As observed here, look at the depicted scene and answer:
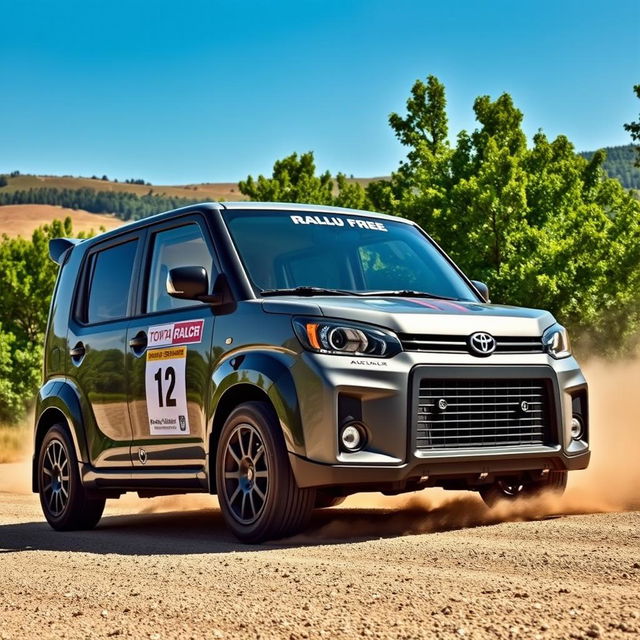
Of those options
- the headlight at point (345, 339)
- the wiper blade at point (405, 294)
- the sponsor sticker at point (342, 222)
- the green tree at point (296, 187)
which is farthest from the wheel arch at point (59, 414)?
the green tree at point (296, 187)

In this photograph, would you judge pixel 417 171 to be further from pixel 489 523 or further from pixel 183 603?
pixel 183 603

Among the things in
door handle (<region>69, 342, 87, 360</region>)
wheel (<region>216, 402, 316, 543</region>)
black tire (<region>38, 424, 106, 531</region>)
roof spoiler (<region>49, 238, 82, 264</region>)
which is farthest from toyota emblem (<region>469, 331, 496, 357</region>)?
roof spoiler (<region>49, 238, 82, 264</region>)

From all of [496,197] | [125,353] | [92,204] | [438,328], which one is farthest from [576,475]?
[92,204]

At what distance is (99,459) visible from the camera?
904cm

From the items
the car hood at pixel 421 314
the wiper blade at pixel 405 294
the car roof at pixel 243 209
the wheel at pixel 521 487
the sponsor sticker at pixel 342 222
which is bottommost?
the wheel at pixel 521 487

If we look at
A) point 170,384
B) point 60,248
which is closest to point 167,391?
point 170,384

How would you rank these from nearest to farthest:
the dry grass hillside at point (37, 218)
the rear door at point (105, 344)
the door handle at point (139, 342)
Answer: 1. the door handle at point (139, 342)
2. the rear door at point (105, 344)
3. the dry grass hillside at point (37, 218)

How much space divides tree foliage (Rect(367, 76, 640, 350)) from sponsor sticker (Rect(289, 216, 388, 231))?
2516 centimetres

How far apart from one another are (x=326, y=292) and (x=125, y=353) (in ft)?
6.04

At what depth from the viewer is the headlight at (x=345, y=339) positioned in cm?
687

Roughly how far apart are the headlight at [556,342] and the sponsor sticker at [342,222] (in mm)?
1635

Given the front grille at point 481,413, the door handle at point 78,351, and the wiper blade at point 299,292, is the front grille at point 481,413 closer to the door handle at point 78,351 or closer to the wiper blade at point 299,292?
the wiper blade at point 299,292

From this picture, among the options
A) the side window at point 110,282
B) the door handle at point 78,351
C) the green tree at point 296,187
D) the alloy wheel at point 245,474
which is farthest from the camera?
the green tree at point 296,187

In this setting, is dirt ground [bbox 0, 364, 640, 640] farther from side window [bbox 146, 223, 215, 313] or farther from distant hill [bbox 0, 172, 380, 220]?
→ distant hill [bbox 0, 172, 380, 220]
